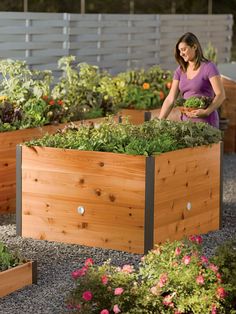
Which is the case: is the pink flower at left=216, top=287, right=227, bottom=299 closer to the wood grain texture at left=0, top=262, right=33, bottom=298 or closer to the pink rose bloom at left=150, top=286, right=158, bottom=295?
the pink rose bloom at left=150, top=286, right=158, bottom=295

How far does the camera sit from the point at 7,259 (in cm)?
656

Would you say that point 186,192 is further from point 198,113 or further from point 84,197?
point 198,113

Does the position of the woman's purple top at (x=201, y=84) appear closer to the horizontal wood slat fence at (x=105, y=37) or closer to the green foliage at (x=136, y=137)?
the green foliage at (x=136, y=137)

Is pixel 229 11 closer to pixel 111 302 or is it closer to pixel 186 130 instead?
pixel 186 130

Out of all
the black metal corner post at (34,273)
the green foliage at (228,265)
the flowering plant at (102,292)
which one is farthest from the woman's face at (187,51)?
the flowering plant at (102,292)

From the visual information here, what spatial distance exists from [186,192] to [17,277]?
2.00m

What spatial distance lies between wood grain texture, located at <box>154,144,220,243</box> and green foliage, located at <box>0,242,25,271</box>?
4.40 ft

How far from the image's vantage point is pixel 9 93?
10.2 metres

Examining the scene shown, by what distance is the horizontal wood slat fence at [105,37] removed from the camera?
12.7 meters

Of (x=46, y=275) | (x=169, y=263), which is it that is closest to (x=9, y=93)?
(x=46, y=275)

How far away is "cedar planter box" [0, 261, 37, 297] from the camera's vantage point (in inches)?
253

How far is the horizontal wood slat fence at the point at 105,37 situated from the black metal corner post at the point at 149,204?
5.16 metres

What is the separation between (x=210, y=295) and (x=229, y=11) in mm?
16734

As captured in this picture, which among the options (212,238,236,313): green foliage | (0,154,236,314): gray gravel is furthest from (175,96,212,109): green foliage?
(212,238,236,313): green foliage
